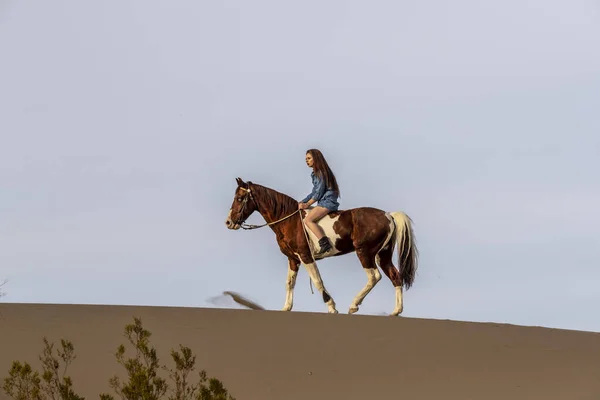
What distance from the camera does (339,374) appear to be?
59.9 feet

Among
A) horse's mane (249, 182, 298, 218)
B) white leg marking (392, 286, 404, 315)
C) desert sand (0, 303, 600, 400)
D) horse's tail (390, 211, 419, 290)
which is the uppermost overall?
horse's mane (249, 182, 298, 218)

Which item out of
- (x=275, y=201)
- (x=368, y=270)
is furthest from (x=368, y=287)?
(x=275, y=201)

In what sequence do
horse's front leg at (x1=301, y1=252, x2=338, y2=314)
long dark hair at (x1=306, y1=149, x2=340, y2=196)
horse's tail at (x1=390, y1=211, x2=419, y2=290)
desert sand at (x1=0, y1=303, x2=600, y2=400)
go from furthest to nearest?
horse's tail at (x1=390, y1=211, x2=419, y2=290)
horse's front leg at (x1=301, y1=252, x2=338, y2=314)
long dark hair at (x1=306, y1=149, x2=340, y2=196)
desert sand at (x1=0, y1=303, x2=600, y2=400)

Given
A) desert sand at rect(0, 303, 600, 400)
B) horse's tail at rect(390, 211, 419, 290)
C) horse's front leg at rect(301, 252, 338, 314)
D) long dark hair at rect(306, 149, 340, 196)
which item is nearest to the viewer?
desert sand at rect(0, 303, 600, 400)

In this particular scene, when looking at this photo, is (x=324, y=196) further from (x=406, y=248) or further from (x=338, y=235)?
(x=406, y=248)

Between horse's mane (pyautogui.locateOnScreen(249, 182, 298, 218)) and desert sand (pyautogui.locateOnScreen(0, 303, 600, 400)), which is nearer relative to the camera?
desert sand (pyautogui.locateOnScreen(0, 303, 600, 400))

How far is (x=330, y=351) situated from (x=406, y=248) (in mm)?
3035

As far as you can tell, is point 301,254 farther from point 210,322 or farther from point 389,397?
point 389,397

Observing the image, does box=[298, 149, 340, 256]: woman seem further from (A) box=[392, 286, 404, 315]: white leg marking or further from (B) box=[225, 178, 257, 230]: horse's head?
(A) box=[392, 286, 404, 315]: white leg marking

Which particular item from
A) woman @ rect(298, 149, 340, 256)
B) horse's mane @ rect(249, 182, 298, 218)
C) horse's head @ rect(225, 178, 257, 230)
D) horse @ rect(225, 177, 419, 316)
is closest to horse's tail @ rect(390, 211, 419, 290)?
horse @ rect(225, 177, 419, 316)

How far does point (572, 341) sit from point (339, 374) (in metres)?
4.40

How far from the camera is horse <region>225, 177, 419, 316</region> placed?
842 inches

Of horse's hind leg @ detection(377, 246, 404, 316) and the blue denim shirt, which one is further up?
the blue denim shirt

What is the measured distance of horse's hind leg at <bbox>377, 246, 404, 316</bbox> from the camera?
71.2ft
